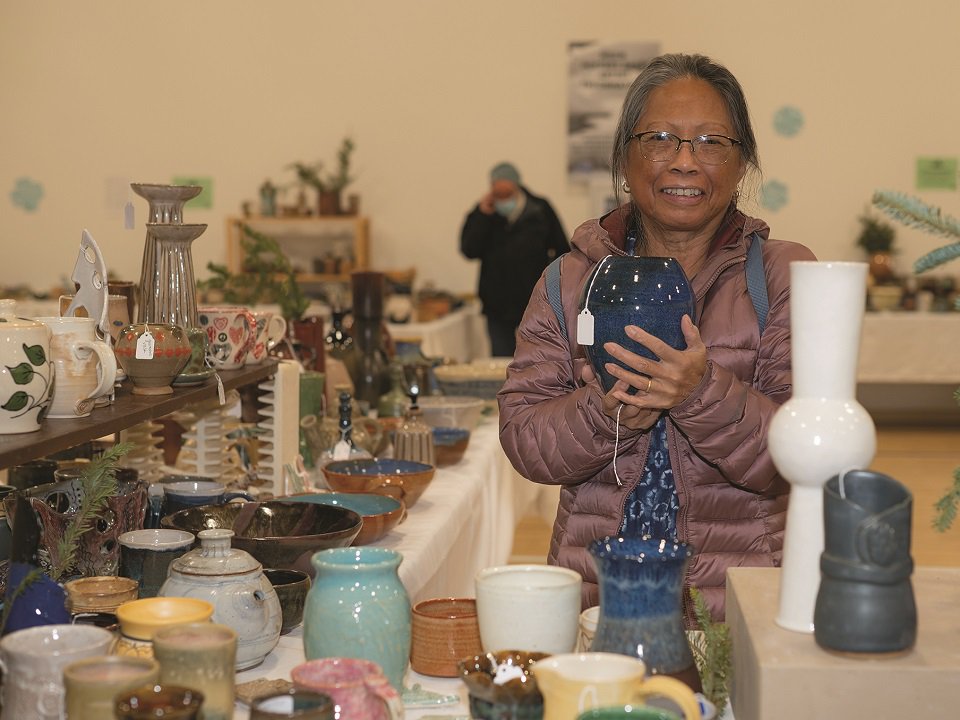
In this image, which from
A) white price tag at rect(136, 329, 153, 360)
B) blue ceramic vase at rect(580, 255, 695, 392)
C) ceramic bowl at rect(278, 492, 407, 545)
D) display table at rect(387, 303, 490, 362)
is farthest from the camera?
display table at rect(387, 303, 490, 362)

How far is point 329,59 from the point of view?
8.06 m

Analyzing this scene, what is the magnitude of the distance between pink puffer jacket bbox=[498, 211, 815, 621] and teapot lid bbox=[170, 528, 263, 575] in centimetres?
46

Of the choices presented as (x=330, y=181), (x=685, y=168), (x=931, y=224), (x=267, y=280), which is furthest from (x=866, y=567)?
Answer: (x=330, y=181)

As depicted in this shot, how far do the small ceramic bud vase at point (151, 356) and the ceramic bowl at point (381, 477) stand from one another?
0.47 m

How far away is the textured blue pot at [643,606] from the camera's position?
1.14m

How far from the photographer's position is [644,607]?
3.75 feet

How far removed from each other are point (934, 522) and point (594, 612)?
42 centimetres

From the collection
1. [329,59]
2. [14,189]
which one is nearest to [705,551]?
[329,59]

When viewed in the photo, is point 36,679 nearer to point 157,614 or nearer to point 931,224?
point 157,614

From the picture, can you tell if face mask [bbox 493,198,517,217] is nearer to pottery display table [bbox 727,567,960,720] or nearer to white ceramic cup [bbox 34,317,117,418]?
white ceramic cup [bbox 34,317,117,418]

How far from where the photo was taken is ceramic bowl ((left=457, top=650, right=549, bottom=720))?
106cm

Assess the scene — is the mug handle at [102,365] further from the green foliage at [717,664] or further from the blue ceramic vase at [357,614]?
the green foliage at [717,664]

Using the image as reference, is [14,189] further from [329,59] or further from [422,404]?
[422,404]

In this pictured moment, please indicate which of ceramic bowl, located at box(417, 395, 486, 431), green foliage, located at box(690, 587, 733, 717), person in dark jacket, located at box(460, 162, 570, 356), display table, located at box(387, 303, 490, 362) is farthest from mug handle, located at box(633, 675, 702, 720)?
person in dark jacket, located at box(460, 162, 570, 356)
